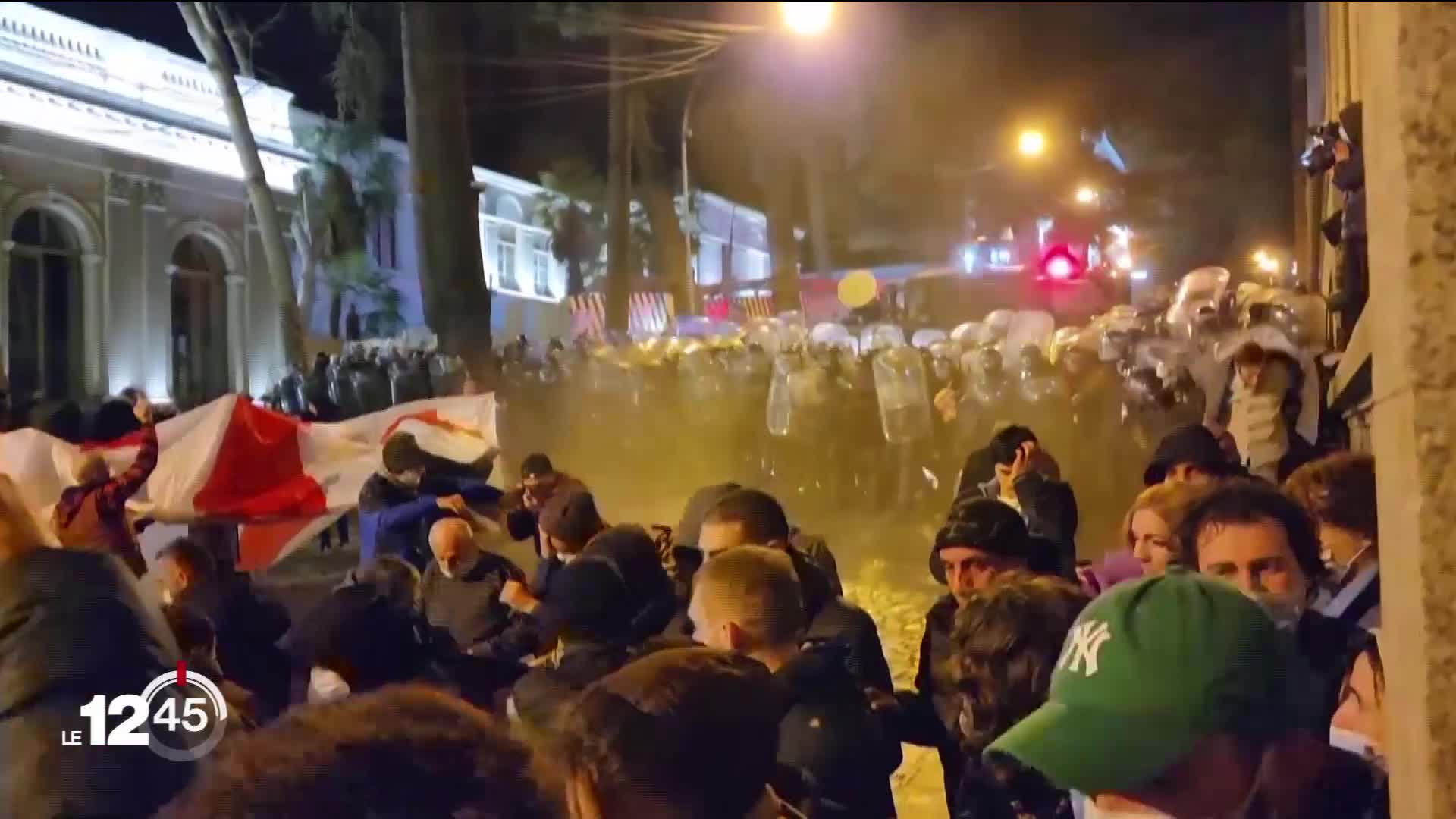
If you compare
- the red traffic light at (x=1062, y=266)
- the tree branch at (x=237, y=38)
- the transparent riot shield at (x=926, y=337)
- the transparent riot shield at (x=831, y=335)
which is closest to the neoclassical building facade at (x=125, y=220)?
the tree branch at (x=237, y=38)

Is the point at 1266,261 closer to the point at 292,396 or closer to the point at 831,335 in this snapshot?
the point at 831,335

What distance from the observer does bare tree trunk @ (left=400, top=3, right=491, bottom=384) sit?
401 cm

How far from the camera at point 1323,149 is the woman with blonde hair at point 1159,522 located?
1466 millimetres

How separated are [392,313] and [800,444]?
1.50 m

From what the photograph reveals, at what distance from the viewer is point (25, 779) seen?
183 cm

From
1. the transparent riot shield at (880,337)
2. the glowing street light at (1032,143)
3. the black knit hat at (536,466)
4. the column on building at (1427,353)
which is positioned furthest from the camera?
the glowing street light at (1032,143)

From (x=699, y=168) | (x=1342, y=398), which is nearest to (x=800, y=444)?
(x=699, y=168)

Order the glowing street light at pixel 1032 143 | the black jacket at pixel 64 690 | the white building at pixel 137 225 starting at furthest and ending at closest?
the glowing street light at pixel 1032 143
the white building at pixel 137 225
the black jacket at pixel 64 690

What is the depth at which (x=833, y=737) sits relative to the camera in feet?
6.93

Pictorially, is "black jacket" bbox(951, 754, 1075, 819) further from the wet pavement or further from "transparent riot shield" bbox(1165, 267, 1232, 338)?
"transparent riot shield" bbox(1165, 267, 1232, 338)

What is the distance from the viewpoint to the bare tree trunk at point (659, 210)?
4.62 m

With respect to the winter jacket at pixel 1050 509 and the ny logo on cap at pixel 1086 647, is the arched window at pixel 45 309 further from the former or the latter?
the ny logo on cap at pixel 1086 647

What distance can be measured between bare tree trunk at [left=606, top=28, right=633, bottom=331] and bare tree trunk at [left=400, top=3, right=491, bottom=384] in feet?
1.64

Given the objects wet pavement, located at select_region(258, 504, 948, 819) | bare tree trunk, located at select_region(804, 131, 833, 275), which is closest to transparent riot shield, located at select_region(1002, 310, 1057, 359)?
bare tree trunk, located at select_region(804, 131, 833, 275)
